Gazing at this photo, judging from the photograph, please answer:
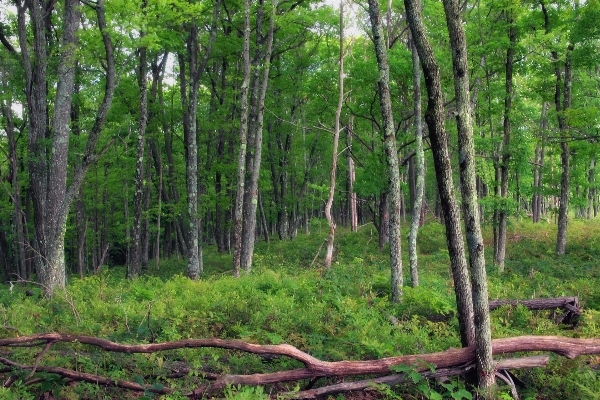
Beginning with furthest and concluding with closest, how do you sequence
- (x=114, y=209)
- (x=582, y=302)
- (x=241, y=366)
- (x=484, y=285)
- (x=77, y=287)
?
(x=114, y=209) < (x=77, y=287) < (x=582, y=302) < (x=241, y=366) < (x=484, y=285)

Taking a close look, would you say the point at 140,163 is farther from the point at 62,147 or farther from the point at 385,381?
the point at 385,381

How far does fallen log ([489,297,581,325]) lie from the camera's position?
25.5 ft

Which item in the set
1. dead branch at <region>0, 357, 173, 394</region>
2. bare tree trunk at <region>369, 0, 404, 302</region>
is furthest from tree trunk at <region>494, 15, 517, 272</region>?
dead branch at <region>0, 357, 173, 394</region>

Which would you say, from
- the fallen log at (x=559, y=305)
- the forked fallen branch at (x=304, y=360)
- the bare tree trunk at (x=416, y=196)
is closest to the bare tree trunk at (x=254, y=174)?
the bare tree trunk at (x=416, y=196)

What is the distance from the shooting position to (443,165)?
202 inches

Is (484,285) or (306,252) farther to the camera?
(306,252)

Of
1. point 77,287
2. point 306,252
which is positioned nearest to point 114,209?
point 306,252

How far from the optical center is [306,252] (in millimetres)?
19953

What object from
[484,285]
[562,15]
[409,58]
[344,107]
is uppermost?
[562,15]

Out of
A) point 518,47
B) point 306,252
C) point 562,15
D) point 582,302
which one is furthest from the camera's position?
point 306,252

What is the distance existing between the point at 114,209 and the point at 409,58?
28.9 m

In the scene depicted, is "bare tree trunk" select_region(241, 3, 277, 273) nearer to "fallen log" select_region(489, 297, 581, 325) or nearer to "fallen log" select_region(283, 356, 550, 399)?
"fallen log" select_region(489, 297, 581, 325)

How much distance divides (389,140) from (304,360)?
4833 mm

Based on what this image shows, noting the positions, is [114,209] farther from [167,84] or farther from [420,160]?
[420,160]
